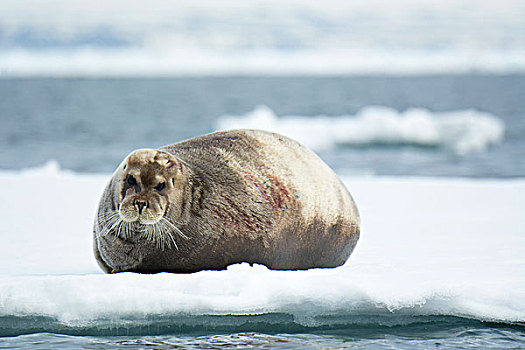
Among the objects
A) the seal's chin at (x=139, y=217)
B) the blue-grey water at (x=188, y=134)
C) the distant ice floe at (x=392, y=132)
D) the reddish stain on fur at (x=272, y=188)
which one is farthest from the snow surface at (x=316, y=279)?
the distant ice floe at (x=392, y=132)

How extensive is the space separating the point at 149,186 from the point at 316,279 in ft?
3.14

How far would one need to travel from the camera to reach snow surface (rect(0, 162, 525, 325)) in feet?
13.6

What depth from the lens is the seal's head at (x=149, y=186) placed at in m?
4.39

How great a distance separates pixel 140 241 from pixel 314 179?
1.11m

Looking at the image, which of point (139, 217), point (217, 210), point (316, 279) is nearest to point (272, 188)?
point (217, 210)

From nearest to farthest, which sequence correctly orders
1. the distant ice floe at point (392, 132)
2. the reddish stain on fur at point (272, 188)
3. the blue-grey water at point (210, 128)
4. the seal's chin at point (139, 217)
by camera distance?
the blue-grey water at point (210, 128) < the seal's chin at point (139, 217) < the reddish stain on fur at point (272, 188) < the distant ice floe at point (392, 132)

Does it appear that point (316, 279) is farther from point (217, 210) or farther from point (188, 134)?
point (188, 134)

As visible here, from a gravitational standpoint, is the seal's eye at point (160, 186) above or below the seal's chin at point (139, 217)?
above

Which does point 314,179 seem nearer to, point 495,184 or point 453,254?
point 453,254

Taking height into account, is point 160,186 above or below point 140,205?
above

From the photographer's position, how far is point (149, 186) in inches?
176

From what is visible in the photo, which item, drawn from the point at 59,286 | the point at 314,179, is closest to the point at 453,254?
the point at 314,179

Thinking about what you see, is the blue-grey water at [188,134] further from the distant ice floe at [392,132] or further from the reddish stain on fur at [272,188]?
the reddish stain on fur at [272,188]

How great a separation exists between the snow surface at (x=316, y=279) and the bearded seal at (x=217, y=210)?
177 millimetres
